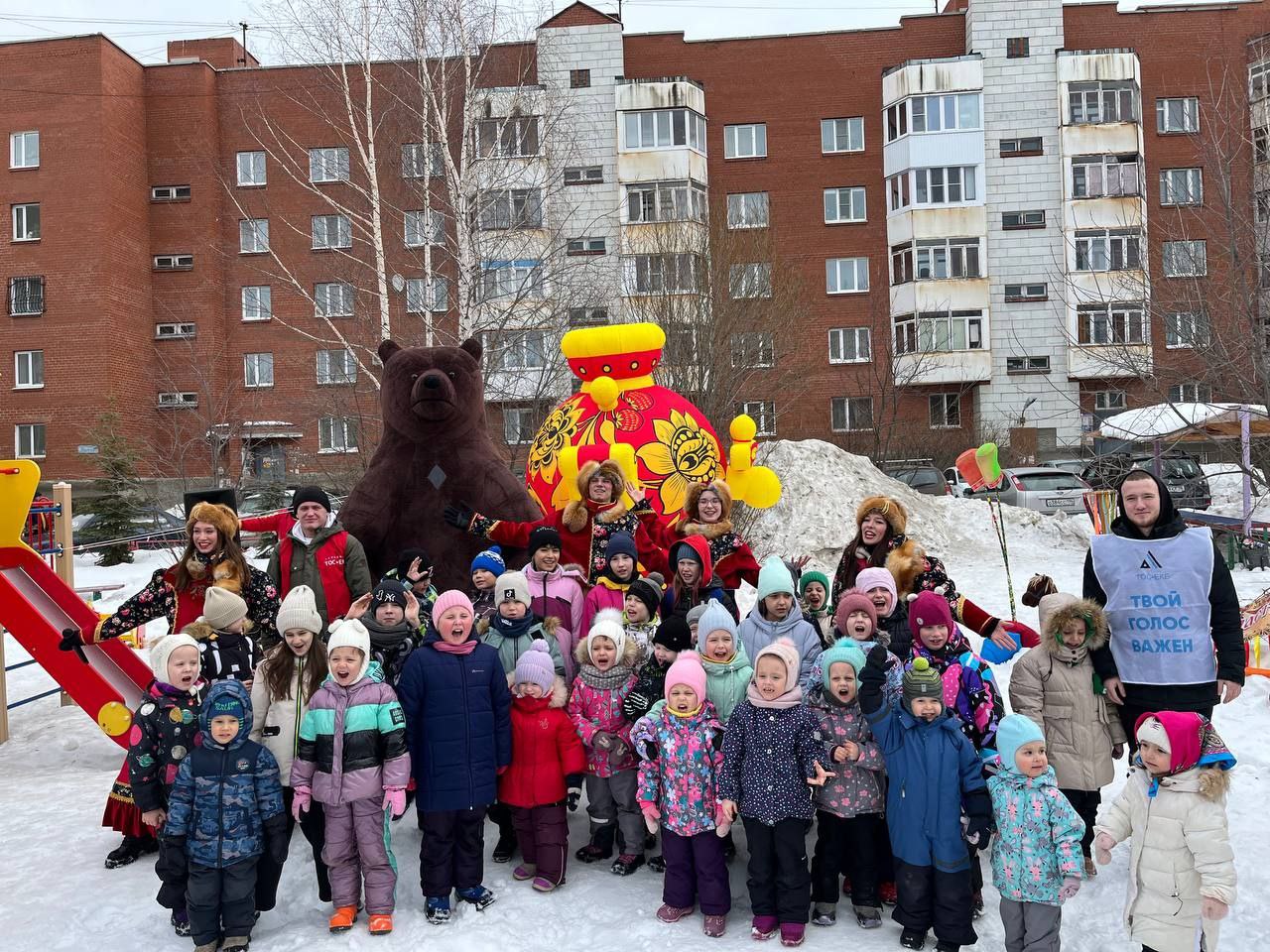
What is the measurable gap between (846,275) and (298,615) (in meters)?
28.4

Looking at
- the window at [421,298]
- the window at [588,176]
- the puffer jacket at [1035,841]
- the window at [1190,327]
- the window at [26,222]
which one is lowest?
the puffer jacket at [1035,841]

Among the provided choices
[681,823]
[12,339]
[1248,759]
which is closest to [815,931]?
[681,823]

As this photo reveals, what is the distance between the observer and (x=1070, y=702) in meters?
4.50

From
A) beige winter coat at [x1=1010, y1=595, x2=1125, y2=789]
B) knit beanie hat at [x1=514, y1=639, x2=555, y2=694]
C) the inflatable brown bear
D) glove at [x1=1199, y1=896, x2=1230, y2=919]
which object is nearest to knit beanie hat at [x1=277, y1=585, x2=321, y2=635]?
knit beanie hat at [x1=514, y1=639, x2=555, y2=694]

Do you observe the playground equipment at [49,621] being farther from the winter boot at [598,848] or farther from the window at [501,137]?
the window at [501,137]

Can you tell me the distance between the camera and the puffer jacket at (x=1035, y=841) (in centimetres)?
373

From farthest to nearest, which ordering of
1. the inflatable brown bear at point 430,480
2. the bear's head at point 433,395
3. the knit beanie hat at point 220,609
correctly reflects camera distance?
the inflatable brown bear at point 430,480 < the bear's head at point 433,395 < the knit beanie hat at point 220,609

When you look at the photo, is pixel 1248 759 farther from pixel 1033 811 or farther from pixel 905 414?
pixel 905 414

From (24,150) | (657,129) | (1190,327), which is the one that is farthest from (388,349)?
(24,150)

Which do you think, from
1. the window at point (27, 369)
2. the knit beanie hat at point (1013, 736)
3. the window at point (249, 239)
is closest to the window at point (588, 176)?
the window at point (249, 239)

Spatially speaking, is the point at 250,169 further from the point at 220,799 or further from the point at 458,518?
the point at 220,799

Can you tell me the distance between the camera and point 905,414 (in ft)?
98.2

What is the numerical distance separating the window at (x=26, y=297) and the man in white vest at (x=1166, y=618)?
104ft

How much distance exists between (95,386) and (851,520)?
916 inches
